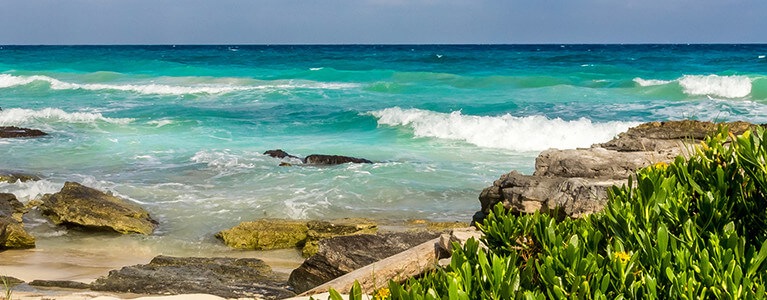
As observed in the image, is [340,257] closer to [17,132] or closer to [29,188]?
[29,188]

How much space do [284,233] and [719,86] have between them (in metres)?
27.9

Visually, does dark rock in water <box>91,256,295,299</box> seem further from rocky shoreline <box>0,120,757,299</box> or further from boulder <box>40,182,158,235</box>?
boulder <box>40,182,158,235</box>

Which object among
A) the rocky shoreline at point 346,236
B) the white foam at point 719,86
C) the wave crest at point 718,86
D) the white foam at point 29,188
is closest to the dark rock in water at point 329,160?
the white foam at point 29,188

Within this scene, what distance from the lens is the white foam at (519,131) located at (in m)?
19.9

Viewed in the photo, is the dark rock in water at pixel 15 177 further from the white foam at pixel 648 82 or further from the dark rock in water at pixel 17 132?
the white foam at pixel 648 82

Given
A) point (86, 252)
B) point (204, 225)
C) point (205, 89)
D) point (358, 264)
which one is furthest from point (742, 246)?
point (205, 89)

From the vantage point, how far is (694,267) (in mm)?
2787

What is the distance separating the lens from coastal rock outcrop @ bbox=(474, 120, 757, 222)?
6730 millimetres

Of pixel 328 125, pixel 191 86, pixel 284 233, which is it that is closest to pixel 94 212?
pixel 284 233

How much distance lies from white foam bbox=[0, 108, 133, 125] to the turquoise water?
62 millimetres

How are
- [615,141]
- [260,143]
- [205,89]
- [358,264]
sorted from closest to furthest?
[358,264] → [615,141] → [260,143] → [205,89]

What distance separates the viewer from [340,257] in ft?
24.0

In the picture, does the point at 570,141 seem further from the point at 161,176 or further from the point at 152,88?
the point at 152,88

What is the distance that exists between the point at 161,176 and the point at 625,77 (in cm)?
2928
